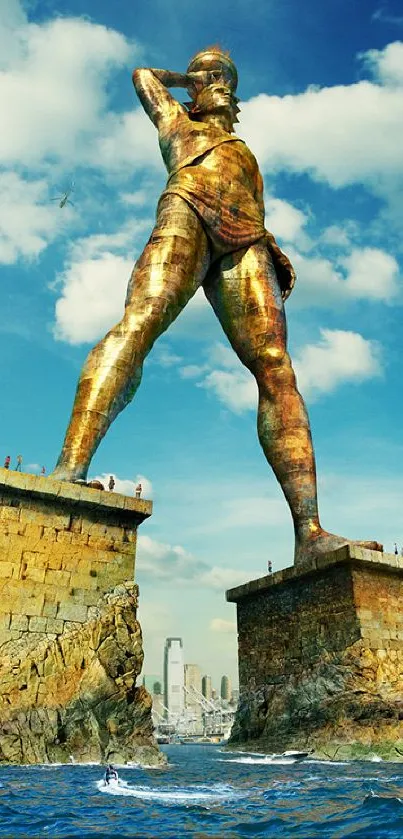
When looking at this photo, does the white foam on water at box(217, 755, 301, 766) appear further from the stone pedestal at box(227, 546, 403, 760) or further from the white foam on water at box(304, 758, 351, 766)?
the stone pedestal at box(227, 546, 403, 760)

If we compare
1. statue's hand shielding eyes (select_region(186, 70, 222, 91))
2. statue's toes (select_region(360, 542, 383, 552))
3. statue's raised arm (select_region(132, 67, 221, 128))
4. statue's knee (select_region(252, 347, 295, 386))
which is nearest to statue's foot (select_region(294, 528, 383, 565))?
statue's toes (select_region(360, 542, 383, 552))

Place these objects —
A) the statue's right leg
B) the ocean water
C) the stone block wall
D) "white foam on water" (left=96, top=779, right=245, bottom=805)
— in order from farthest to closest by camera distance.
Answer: the statue's right leg
the stone block wall
"white foam on water" (left=96, top=779, right=245, bottom=805)
the ocean water

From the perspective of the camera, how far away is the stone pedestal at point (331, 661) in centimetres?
1102

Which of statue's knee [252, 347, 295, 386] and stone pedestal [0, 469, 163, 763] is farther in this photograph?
statue's knee [252, 347, 295, 386]

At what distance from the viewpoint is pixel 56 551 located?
916 centimetres

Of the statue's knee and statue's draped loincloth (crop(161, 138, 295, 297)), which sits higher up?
statue's draped loincloth (crop(161, 138, 295, 297))

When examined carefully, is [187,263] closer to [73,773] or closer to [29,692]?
[29,692]

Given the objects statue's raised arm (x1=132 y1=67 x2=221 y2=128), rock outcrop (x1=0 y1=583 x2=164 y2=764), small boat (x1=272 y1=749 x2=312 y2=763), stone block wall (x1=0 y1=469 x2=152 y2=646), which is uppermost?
statue's raised arm (x1=132 y1=67 x2=221 y2=128)

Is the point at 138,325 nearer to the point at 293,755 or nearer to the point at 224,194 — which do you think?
the point at 224,194

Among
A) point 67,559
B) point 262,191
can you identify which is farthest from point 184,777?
point 262,191

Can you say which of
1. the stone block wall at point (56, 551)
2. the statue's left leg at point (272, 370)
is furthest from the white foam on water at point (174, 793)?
the statue's left leg at point (272, 370)

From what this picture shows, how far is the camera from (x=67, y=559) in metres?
9.16

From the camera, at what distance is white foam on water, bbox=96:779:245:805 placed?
569 cm

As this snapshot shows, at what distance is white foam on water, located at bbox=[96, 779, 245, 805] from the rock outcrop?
5.21 ft
